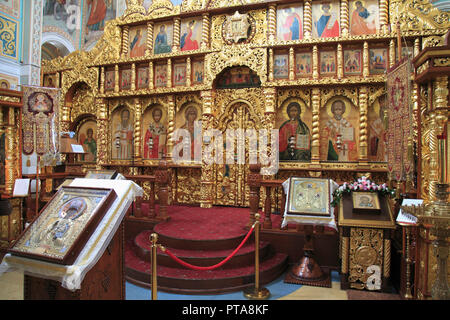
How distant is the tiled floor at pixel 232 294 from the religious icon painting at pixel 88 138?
6671mm

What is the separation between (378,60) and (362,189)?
4.68 m

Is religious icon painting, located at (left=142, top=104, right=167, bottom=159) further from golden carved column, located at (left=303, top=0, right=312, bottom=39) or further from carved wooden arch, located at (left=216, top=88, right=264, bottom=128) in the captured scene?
golden carved column, located at (left=303, top=0, right=312, bottom=39)

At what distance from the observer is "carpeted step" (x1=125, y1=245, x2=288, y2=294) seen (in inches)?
176

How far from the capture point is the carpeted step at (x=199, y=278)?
14.7ft

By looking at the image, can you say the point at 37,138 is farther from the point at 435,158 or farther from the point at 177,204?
Result: the point at 435,158

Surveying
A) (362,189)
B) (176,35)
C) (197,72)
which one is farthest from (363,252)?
(176,35)

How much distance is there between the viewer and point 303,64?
8.48 metres

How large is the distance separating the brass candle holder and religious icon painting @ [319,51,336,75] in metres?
5.74

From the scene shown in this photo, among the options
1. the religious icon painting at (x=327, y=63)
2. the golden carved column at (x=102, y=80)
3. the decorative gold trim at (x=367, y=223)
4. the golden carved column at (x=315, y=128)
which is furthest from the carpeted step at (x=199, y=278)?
the golden carved column at (x=102, y=80)

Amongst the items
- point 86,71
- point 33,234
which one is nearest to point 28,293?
point 33,234

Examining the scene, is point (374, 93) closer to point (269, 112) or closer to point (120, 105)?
point (269, 112)

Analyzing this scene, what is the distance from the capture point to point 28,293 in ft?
8.77

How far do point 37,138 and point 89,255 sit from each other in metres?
6.15

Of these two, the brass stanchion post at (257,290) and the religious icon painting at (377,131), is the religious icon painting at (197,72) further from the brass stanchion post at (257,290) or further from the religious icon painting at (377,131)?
the brass stanchion post at (257,290)
